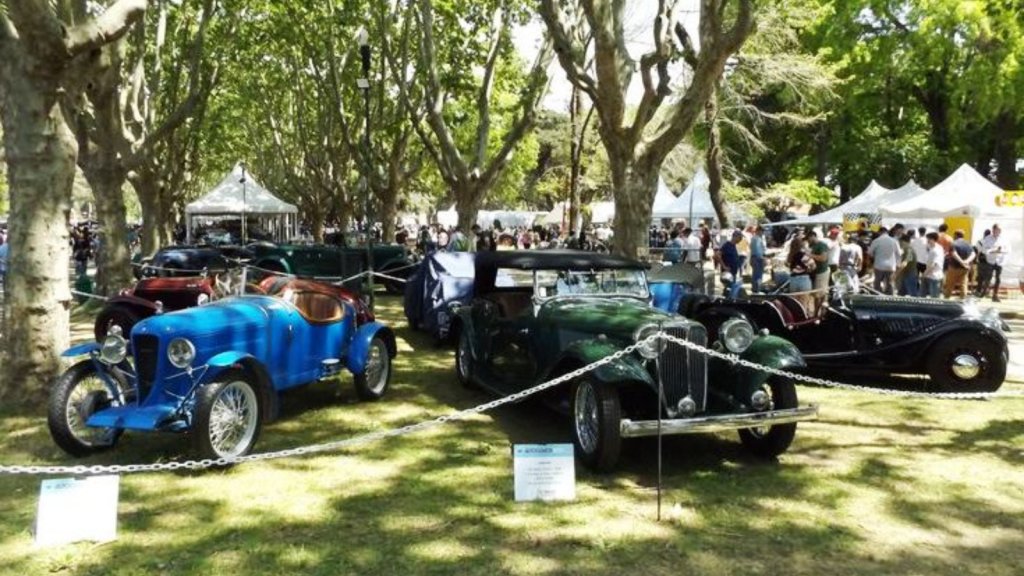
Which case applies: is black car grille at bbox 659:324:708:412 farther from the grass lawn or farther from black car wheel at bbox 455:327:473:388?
black car wheel at bbox 455:327:473:388

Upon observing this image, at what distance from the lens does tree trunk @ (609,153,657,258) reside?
11.9 m

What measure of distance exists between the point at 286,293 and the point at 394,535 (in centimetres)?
362

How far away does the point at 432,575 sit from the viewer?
4.30 m

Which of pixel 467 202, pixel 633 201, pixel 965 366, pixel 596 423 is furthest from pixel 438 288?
pixel 467 202

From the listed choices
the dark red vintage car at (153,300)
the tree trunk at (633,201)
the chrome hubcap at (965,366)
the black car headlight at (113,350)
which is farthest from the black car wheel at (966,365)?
the black car headlight at (113,350)

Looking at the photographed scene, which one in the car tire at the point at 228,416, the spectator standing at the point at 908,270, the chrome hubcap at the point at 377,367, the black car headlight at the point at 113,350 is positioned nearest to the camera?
the car tire at the point at 228,416

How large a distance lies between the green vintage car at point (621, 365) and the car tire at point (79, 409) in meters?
3.16

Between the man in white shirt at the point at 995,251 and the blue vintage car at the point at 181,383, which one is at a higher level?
the man in white shirt at the point at 995,251

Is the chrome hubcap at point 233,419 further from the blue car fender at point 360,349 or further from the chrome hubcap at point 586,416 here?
the chrome hubcap at point 586,416

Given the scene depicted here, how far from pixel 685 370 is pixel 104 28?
559cm

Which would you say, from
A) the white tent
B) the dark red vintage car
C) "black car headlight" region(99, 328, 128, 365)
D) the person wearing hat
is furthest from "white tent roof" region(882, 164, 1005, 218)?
the white tent

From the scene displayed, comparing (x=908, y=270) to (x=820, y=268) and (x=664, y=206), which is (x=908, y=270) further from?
(x=664, y=206)

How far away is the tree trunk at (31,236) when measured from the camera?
727 cm

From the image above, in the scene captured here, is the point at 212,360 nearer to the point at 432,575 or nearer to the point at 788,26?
the point at 432,575
